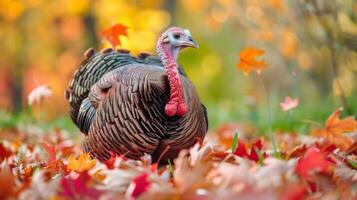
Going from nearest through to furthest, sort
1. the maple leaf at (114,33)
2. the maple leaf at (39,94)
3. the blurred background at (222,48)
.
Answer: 1. the maple leaf at (114,33)
2. the maple leaf at (39,94)
3. the blurred background at (222,48)

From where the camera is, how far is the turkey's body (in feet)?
12.6

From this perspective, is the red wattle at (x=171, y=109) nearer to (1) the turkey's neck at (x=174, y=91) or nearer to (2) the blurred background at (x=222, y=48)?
(1) the turkey's neck at (x=174, y=91)

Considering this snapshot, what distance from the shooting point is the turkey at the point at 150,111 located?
3820 mm

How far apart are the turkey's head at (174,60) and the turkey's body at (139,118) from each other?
0.06m

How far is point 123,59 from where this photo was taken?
14.7ft

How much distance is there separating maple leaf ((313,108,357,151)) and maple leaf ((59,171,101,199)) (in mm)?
2030

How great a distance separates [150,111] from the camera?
3.82m

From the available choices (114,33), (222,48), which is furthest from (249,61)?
(222,48)

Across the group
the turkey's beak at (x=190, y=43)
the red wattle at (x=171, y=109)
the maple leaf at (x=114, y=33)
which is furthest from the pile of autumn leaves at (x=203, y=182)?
the maple leaf at (x=114, y=33)

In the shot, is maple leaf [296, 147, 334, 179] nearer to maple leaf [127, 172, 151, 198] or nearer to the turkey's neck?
Answer: maple leaf [127, 172, 151, 198]

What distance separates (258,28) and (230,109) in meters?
1.98

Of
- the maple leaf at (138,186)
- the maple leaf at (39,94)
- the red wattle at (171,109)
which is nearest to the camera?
the maple leaf at (138,186)

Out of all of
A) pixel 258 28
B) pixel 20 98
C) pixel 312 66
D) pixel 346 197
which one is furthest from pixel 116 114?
pixel 20 98

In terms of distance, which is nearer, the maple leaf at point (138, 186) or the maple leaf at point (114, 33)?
the maple leaf at point (138, 186)
